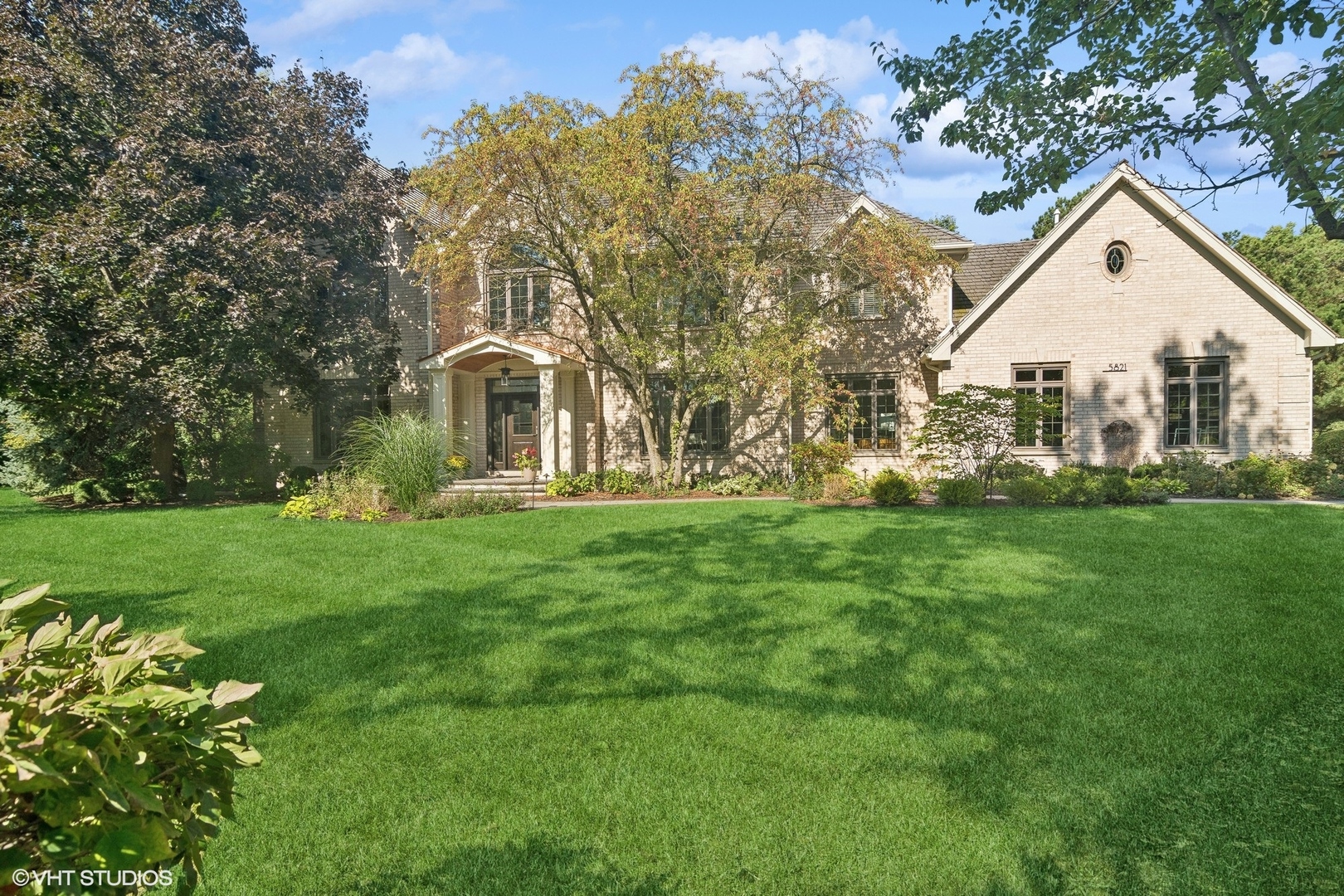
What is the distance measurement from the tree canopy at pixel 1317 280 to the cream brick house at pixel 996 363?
40.5 ft

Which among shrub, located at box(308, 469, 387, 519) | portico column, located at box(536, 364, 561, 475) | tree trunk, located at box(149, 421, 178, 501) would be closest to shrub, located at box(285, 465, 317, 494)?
tree trunk, located at box(149, 421, 178, 501)

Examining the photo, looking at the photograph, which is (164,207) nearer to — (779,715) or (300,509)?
(300,509)

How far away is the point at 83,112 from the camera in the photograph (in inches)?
561

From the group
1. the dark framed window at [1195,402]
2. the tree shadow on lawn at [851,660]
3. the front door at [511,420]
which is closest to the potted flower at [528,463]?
the front door at [511,420]

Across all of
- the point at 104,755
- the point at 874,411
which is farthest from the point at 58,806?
the point at 874,411

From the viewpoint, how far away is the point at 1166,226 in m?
16.5

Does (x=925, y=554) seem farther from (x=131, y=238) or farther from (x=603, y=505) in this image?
(x=131, y=238)

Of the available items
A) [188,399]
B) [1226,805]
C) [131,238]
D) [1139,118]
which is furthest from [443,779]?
[131,238]

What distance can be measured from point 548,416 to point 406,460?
5718 mm

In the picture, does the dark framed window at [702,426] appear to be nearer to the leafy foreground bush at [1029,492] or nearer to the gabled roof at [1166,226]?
the gabled roof at [1166,226]

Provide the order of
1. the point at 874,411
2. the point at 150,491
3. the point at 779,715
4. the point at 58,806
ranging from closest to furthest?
the point at 58,806
the point at 779,715
the point at 150,491
the point at 874,411

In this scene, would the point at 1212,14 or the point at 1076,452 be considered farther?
the point at 1076,452

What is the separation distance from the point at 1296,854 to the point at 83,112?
19.5 meters

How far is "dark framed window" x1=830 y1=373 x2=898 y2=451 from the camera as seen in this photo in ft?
62.6
